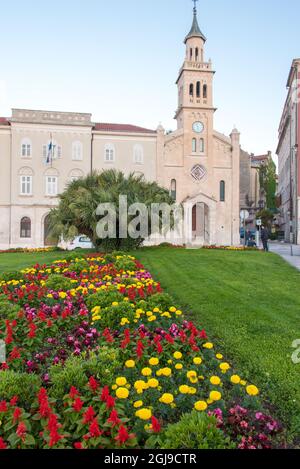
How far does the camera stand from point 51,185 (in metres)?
41.8

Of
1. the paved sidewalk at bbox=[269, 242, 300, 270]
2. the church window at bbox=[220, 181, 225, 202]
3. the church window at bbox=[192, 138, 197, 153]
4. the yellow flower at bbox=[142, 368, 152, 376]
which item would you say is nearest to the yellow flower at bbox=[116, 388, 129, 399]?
the yellow flower at bbox=[142, 368, 152, 376]

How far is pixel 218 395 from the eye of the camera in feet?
12.9

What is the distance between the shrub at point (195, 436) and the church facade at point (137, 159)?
3742cm

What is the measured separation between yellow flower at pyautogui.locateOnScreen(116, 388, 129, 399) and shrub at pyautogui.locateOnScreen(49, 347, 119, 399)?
1.08 feet

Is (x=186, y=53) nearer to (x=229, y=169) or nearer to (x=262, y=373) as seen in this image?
(x=229, y=169)

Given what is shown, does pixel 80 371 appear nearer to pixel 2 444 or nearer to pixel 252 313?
pixel 2 444

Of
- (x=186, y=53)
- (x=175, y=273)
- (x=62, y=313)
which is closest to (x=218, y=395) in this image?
(x=62, y=313)

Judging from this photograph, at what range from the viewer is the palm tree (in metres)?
19.9

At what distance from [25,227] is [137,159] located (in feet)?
45.1

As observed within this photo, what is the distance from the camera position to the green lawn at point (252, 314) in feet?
16.0

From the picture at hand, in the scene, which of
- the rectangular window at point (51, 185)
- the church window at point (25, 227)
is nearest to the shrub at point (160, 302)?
the church window at point (25, 227)

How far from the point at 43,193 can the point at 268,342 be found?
37999mm

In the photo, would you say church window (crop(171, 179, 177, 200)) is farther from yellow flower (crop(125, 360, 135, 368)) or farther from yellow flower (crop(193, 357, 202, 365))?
yellow flower (crop(125, 360, 135, 368))

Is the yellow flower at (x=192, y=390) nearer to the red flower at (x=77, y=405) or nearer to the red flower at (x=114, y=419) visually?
the red flower at (x=114, y=419)
